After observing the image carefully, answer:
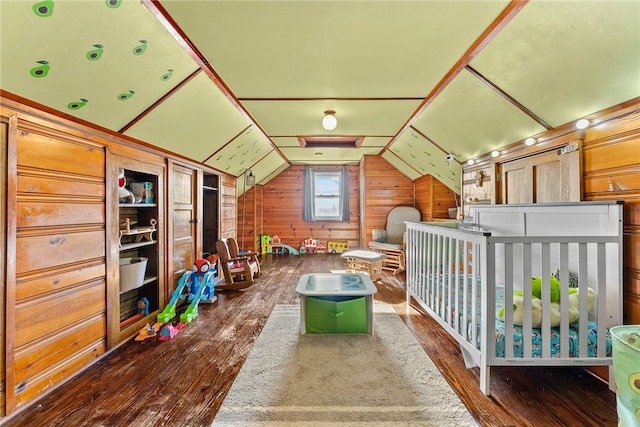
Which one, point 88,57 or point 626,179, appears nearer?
point 88,57

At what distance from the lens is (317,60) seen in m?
1.71

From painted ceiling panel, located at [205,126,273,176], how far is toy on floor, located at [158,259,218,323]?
135 cm

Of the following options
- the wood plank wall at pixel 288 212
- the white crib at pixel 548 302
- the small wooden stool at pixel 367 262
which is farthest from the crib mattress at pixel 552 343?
the wood plank wall at pixel 288 212

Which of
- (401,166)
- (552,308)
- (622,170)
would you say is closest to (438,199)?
(401,166)

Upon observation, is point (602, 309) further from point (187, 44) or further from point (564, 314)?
point (187, 44)

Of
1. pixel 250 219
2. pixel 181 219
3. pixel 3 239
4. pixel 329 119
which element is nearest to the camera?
pixel 3 239

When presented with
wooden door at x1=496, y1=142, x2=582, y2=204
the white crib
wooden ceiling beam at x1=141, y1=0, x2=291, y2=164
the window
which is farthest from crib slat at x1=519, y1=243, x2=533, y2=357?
the window

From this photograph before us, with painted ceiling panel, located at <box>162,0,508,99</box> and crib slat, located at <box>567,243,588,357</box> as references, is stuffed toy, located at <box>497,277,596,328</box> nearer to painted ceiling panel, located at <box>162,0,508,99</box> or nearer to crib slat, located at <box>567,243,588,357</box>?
crib slat, located at <box>567,243,588,357</box>

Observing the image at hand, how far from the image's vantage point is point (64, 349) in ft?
5.14

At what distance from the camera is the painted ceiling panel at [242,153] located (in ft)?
10.5

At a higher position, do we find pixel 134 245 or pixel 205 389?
pixel 134 245

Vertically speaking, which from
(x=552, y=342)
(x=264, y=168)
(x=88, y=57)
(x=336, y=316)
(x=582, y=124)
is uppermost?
(x=264, y=168)

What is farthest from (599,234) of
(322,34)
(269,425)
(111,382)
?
(111,382)

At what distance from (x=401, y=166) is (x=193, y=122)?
3.56 meters
